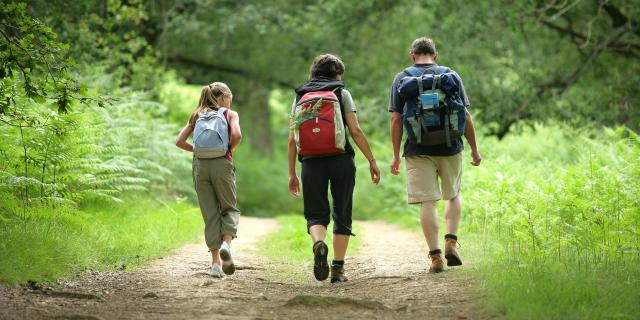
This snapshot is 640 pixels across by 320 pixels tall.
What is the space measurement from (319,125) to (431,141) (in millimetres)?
1023

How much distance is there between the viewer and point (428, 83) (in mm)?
6910

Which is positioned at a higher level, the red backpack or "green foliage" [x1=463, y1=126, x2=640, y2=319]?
the red backpack

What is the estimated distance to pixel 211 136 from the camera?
707cm

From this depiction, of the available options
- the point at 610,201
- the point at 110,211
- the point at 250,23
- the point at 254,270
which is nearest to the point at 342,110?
the point at 254,270

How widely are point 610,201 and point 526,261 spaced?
1.96 m

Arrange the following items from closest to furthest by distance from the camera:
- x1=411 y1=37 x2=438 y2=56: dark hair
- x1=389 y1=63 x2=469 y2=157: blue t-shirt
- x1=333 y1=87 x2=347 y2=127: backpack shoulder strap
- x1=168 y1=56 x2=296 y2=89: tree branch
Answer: x1=333 y1=87 x2=347 y2=127: backpack shoulder strap, x1=389 y1=63 x2=469 y2=157: blue t-shirt, x1=411 y1=37 x2=438 y2=56: dark hair, x1=168 y1=56 x2=296 y2=89: tree branch

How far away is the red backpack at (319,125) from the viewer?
6.83 metres

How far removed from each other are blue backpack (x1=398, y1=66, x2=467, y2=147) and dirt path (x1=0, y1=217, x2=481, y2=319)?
1258 millimetres

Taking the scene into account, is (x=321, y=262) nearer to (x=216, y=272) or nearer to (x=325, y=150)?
(x=325, y=150)

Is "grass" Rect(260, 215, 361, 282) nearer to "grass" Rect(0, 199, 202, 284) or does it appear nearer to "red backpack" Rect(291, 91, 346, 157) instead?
"grass" Rect(0, 199, 202, 284)

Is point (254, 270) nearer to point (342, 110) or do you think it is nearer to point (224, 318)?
point (342, 110)

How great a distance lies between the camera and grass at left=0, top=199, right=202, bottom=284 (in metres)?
6.66

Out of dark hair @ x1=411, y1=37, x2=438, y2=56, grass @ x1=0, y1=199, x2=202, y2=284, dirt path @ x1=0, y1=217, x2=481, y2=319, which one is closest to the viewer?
dirt path @ x1=0, y1=217, x2=481, y2=319

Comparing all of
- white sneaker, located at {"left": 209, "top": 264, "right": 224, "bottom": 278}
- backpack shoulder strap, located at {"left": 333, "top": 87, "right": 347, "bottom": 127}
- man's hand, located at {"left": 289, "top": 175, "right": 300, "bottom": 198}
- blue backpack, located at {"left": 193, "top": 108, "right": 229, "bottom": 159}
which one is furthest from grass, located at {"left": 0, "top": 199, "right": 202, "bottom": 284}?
backpack shoulder strap, located at {"left": 333, "top": 87, "right": 347, "bottom": 127}
